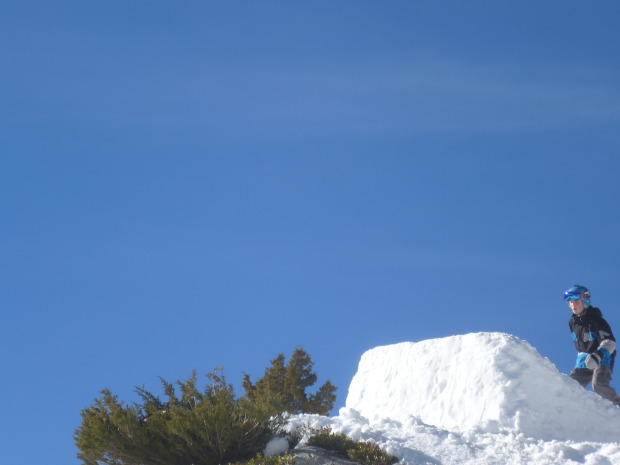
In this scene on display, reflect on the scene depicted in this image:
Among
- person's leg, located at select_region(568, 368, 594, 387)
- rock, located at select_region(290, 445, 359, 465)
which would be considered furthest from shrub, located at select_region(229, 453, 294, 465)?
person's leg, located at select_region(568, 368, 594, 387)

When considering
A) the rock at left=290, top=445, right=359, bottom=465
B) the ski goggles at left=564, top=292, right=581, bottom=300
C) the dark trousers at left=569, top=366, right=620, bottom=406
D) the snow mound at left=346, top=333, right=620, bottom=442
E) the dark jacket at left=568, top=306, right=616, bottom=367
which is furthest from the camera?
the ski goggles at left=564, top=292, right=581, bottom=300

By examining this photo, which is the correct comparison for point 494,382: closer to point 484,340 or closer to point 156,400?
point 484,340

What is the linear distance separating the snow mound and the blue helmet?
1.59 meters

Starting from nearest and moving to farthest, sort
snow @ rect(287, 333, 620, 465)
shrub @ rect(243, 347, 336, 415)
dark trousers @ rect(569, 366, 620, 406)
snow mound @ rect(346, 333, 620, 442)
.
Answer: snow @ rect(287, 333, 620, 465) → snow mound @ rect(346, 333, 620, 442) → dark trousers @ rect(569, 366, 620, 406) → shrub @ rect(243, 347, 336, 415)

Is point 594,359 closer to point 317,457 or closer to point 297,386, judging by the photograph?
point 317,457

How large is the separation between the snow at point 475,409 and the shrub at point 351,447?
0.18 metres

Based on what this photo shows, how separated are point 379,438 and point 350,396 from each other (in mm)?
4058

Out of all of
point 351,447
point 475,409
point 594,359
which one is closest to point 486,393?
point 475,409

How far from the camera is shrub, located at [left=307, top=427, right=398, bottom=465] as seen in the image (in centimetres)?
1039

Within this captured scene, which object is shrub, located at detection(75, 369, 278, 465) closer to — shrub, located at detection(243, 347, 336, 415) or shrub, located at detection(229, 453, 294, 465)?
shrub, located at detection(229, 453, 294, 465)

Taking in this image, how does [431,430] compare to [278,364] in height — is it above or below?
below

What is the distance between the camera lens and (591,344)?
14.2 metres

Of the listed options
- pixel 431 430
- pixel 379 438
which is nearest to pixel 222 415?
pixel 379 438

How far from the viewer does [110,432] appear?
35.1 ft
